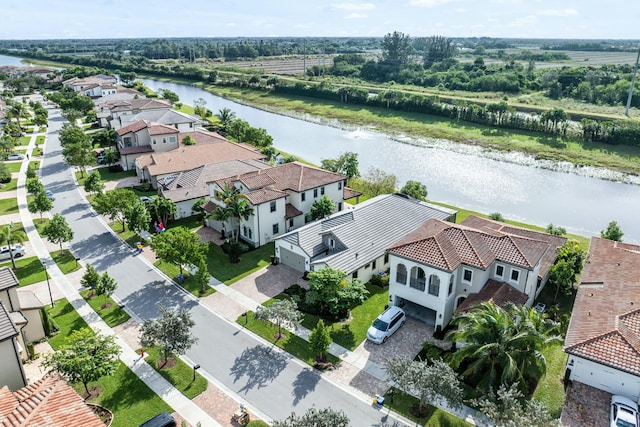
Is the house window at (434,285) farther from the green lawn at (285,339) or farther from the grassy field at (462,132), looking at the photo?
the grassy field at (462,132)

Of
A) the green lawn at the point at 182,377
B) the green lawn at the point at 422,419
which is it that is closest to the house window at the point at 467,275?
the green lawn at the point at 422,419

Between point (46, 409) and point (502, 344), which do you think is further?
point (502, 344)

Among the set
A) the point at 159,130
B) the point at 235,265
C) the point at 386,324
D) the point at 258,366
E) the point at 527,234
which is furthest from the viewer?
the point at 159,130

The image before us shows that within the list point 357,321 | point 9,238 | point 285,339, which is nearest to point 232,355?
point 285,339

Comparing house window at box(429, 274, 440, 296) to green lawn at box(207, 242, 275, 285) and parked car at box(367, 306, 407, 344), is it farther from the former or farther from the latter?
green lawn at box(207, 242, 275, 285)

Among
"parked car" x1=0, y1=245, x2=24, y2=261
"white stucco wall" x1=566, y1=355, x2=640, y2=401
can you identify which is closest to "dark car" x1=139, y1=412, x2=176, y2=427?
"white stucco wall" x1=566, y1=355, x2=640, y2=401

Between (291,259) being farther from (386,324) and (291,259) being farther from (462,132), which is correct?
(462,132)
